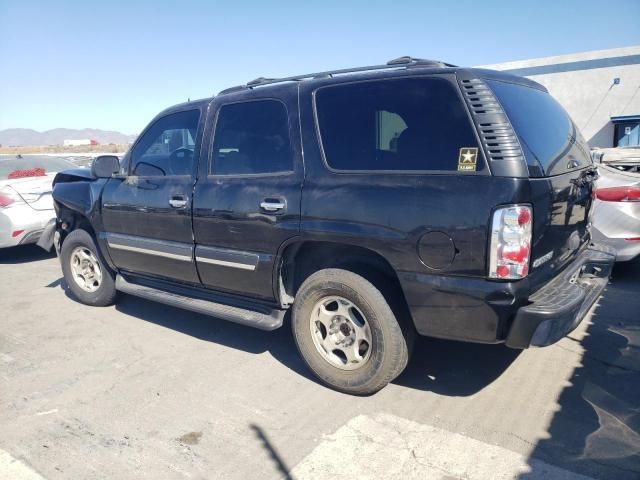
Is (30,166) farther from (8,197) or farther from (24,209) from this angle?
(24,209)

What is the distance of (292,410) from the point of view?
3389mm

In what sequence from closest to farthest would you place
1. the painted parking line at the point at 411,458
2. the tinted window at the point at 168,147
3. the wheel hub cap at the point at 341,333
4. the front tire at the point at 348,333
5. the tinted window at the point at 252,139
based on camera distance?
the painted parking line at the point at 411,458 < the front tire at the point at 348,333 < the wheel hub cap at the point at 341,333 < the tinted window at the point at 252,139 < the tinted window at the point at 168,147

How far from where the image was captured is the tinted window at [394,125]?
3.01m

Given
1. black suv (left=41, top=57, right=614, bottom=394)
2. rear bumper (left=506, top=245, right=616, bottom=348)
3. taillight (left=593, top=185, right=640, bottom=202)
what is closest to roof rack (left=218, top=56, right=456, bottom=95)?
black suv (left=41, top=57, right=614, bottom=394)

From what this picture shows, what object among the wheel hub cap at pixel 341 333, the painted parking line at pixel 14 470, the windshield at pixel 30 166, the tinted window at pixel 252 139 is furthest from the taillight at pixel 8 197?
the wheel hub cap at pixel 341 333

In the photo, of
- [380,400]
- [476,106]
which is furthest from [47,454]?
[476,106]

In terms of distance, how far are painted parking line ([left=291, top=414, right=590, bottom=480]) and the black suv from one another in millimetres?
424

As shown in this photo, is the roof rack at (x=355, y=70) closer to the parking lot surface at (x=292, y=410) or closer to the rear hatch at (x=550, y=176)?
the rear hatch at (x=550, y=176)

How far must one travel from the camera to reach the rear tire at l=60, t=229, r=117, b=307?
5.46 m

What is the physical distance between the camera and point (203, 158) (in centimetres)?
423

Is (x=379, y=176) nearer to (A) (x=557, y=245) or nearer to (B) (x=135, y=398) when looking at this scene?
(A) (x=557, y=245)

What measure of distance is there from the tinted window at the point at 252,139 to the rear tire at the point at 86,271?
2146mm

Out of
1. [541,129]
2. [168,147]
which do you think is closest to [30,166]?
[168,147]

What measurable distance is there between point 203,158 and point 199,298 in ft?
3.92
